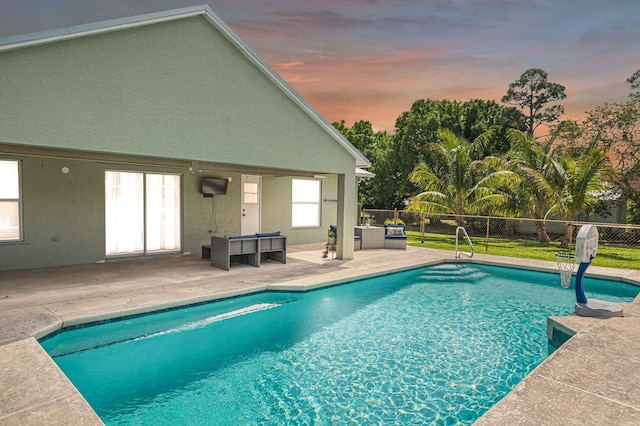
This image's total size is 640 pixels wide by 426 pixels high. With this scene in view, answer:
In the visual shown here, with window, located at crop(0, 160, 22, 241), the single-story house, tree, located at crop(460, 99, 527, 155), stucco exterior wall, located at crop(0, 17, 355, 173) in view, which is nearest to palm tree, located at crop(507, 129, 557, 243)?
tree, located at crop(460, 99, 527, 155)

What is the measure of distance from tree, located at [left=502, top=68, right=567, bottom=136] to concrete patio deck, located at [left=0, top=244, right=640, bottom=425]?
23.0m

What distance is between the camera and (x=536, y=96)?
30562mm

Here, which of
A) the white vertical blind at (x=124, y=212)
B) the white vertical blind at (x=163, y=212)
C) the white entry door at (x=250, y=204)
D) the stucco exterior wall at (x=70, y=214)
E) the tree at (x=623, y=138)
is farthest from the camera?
the tree at (x=623, y=138)

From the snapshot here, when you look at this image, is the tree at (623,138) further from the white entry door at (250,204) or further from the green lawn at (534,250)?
the white entry door at (250,204)

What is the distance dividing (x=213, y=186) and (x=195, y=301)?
19.6 ft

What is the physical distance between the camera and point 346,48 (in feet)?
58.1

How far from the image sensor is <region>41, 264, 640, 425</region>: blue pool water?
13.5 ft

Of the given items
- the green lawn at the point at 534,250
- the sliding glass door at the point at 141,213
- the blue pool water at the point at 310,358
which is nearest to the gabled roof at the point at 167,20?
the blue pool water at the point at 310,358

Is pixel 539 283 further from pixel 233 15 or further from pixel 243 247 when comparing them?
pixel 233 15

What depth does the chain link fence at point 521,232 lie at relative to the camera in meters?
16.0

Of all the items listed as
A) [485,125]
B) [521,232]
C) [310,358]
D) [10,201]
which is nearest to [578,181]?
[521,232]

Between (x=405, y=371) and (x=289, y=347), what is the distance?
180 cm

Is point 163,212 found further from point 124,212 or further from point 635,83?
point 635,83

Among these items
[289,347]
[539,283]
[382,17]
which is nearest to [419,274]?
[539,283]
